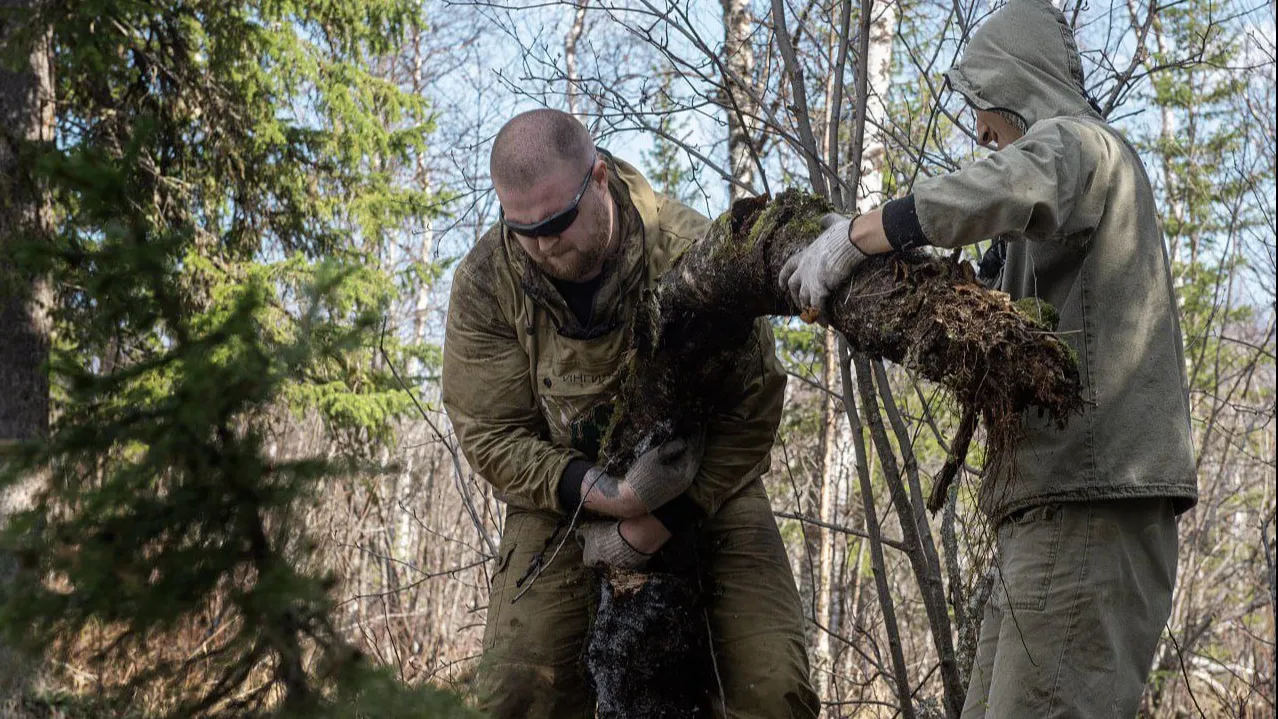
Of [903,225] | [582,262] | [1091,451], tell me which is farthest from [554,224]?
[1091,451]

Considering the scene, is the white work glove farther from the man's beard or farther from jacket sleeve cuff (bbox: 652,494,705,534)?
jacket sleeve cuff (bbox: 652,494,705,534)

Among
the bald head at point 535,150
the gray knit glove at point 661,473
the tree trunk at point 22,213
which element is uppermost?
the tree trunk at point 22,213

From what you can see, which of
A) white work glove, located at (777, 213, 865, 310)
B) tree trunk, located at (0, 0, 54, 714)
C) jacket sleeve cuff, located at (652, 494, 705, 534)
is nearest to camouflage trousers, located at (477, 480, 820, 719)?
jacket sleeve cuff, located at (652, 494, 705, 534)

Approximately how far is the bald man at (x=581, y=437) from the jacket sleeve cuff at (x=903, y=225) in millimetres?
1156

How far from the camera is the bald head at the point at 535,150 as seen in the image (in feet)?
11.9

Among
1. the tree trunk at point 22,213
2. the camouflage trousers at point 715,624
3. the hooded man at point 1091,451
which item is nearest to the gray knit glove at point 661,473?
the camouflage trousers at point 715,624

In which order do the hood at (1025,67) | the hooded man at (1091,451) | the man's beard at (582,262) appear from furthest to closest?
the man's beard at (582,262) < the hood at (1025,67) < the hooded man at (1091,451)

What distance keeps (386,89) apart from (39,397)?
435 centimetres

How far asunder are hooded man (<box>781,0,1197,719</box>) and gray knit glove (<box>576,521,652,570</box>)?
122 centimetres

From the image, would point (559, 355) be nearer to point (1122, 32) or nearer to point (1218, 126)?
point (1122, 32)

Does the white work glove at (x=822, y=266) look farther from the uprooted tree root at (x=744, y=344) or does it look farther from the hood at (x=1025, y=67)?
the hood at (x=1025, y=67)

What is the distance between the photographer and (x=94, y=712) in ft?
6.01

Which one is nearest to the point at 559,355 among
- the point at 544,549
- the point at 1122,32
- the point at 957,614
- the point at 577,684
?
the point at 544,549

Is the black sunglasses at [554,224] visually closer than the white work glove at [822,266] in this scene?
No
